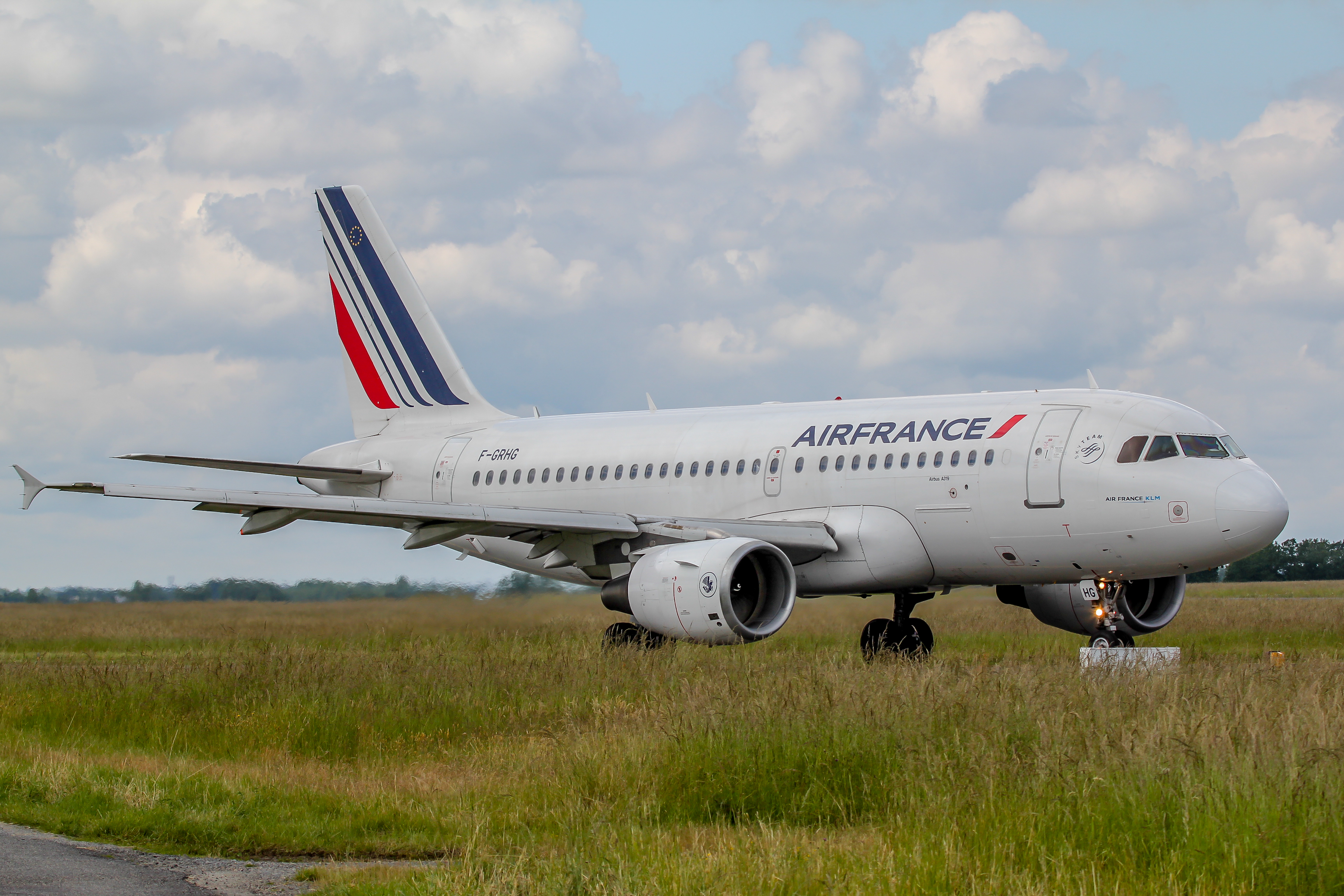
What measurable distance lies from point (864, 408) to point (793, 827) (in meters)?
12.1

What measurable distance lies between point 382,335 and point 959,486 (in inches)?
536

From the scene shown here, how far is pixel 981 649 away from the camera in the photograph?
23.0 metres

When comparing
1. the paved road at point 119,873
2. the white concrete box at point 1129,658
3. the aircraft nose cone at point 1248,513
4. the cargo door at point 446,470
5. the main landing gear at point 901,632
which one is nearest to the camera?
the paved road at point 119,873

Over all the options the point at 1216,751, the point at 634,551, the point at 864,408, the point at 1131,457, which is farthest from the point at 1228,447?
the point at 1216,751

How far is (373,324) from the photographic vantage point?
2884cm

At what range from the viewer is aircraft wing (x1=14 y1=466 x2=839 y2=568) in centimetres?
1955

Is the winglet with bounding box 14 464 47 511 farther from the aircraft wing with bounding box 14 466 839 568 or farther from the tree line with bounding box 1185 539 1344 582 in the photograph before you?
the tree line with bounding box 1185 539 1344 582

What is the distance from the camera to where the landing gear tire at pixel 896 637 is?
21156 millimetres

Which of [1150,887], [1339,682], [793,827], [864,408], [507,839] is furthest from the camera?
[864,408]

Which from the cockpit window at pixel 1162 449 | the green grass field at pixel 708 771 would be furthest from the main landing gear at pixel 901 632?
the cockpit window at pixel 1162 449

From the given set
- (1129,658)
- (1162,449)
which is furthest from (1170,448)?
(1129,658)

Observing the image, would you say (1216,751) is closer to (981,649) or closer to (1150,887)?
(1150,887)

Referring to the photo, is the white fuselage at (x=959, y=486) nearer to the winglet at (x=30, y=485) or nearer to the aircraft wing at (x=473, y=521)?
the aircraft wing at (x=473, y=521)

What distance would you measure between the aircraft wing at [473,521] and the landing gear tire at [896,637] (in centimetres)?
202
